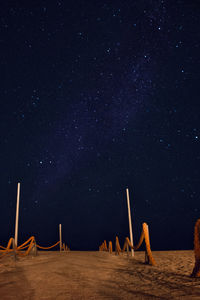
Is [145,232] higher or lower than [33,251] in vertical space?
higher

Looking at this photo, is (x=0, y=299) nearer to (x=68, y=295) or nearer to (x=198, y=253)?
(x=68, y=295)

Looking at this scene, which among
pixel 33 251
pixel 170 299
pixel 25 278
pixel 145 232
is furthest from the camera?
pixel 33 251

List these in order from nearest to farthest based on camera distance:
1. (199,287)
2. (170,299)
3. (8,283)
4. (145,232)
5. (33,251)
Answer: (170,299) → (199,287) → (8,283) → (145,232) → (33,251)

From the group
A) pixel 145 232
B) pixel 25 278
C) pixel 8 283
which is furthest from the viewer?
pixel 145 232

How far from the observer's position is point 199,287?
13.6ft

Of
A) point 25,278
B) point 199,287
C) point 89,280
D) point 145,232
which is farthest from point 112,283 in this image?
point 145,232

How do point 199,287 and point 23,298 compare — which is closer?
point 23,298

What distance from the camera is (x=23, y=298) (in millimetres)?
3492

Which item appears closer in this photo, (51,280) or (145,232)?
(51,280)

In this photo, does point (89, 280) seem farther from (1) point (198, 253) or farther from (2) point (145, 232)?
(2) point (145, 232)

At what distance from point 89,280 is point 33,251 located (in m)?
8.86

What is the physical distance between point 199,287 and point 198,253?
43.0 inches

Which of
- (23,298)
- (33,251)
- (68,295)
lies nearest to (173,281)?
(68,295)

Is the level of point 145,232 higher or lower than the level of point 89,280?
higher
